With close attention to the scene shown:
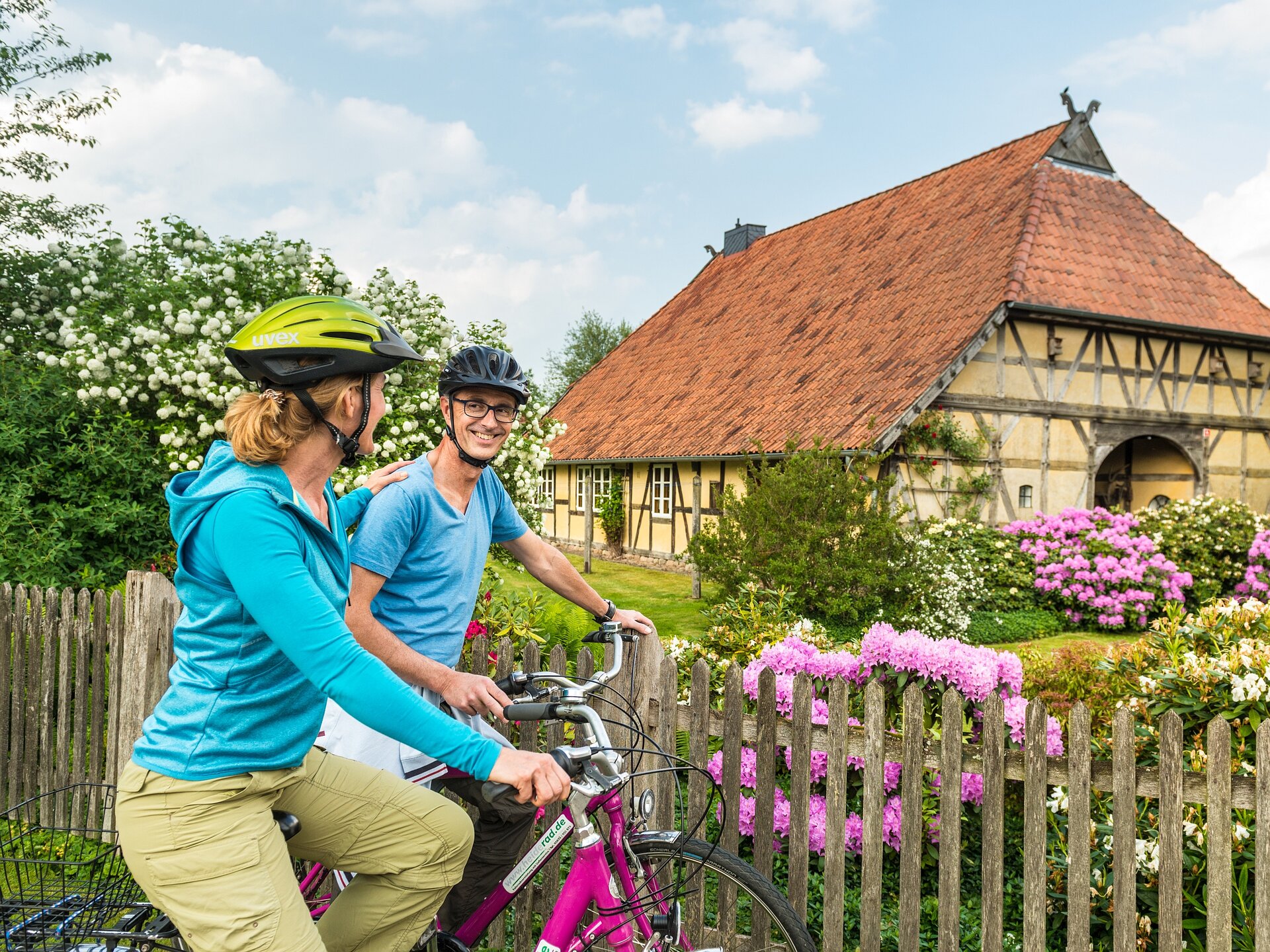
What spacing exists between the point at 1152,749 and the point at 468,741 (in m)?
3.37

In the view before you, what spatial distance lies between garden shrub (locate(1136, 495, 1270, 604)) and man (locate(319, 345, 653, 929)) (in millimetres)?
13160

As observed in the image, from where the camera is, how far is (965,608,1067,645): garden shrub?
38.2ft

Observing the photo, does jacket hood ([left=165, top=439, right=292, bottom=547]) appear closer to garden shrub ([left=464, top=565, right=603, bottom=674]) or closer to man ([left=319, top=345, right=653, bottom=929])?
man ([left=319, top=345, right=653, bottom=929])

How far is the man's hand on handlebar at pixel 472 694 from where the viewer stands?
2.38 meters

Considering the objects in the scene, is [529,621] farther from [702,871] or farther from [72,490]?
[72,490]

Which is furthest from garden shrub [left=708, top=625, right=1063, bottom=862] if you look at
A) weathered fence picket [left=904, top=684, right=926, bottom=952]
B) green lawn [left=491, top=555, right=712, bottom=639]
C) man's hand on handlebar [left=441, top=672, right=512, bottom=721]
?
green lawn [left=491, top=555, right=712, bottom=639]

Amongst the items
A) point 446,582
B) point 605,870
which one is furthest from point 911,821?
point 446,582

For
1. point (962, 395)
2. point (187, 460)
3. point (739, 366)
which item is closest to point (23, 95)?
point (187, 460)

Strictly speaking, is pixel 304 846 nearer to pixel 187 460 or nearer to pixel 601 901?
pixel 601 901

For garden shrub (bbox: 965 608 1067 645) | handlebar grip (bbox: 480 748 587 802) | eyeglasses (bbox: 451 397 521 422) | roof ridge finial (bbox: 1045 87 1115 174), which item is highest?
roof ridge finial (bbox: 1045 87 1115 174)

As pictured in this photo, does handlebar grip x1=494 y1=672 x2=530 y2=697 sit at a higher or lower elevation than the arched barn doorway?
lower

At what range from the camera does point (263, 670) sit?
1834 mm

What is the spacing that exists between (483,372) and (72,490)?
607 cm

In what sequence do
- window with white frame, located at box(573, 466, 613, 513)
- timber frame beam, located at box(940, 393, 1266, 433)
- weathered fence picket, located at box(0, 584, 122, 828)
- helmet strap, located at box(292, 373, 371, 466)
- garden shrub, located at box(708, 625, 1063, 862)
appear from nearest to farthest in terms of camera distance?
1. helmet strap, located at box(292, 373, 371, 466)
2. garden shrub, located at box(708, 625, 1063, 862)
3. weathered fence picket, located at box(0, 584, 122, 828)
4. timber frame beam, located at box(940, 393, 1266, 433)
5. window with white frame, located at box(573, 466, 613, 513)
